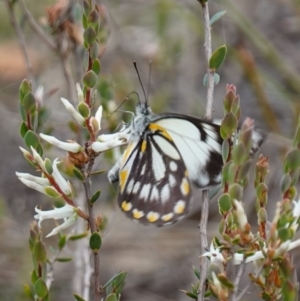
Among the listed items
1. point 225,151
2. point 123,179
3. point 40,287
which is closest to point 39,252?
point 40,287

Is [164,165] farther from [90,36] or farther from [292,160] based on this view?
[292,160]

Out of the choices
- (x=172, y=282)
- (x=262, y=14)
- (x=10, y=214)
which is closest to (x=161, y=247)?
(x=172, y=282)

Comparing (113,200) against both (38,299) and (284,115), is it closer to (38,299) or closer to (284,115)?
(38,299)

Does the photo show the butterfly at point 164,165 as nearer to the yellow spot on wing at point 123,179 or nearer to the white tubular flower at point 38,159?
the yellow spot on wing at point 123,179

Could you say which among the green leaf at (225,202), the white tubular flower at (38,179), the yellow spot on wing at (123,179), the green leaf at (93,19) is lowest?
the yellow spot on wing at (123,179)

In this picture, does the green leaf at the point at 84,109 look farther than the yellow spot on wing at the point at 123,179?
No

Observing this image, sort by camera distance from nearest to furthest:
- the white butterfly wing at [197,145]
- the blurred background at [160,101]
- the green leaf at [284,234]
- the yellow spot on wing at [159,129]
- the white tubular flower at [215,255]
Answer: the green leaf at [284,234], the white tubular flower at [215,255], the white butterfly wing at [197,145], the yellow spot on wing at [159,129], the blurred background at [160,101]

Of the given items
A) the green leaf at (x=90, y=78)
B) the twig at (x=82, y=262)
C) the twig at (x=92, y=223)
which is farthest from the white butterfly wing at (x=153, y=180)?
the green leaf at (x=90, y=78)

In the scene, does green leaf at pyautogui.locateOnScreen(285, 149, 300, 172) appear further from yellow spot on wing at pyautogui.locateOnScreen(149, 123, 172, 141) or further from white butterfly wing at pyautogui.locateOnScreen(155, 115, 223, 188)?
yellow spot on wing at pyautogui.locateOnScreen(149, 123, 172, 141)
